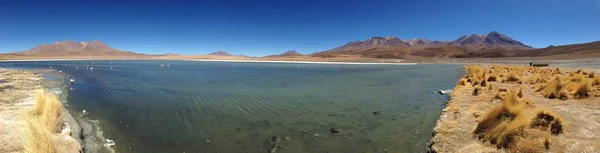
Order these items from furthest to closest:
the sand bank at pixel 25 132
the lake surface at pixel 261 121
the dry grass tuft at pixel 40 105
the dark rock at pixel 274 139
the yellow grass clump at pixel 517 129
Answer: the dry grass tuft at pixel 40 105 < the dark rock at pixel 274 139 < the lake surface at pixel 261 121 < the sand bank at pixel 25 132 < the yellow grass clump at pixel 517 129

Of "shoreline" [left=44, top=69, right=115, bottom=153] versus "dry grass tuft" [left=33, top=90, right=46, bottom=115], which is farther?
"dry grass tuft" [left=33, top=90, right=46, bottom=115]

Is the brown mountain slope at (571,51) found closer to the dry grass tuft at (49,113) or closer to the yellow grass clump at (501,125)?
the yellow grass clump at (501,125)

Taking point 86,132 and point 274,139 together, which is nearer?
point 274,139

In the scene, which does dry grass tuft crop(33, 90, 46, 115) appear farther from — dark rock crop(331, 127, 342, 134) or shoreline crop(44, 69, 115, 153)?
dark rock crop(331, 127, 342, 134)

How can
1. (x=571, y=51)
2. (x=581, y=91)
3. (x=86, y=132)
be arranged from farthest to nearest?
(x=571, y=51), (x=581, y=91), (x=86, y=132)

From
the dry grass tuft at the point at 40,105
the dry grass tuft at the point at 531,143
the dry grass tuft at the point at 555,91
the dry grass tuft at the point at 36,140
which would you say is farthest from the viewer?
the dry grass tuft at the point at 555,91

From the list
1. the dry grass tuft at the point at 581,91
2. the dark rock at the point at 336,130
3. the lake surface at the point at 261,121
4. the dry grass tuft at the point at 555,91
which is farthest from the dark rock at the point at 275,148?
the dry grass tuft at the point at 581,91

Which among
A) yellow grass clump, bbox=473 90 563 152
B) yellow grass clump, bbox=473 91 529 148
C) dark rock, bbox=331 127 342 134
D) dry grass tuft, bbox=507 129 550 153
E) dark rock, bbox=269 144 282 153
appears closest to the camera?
dry grass tuft, bbox=507 129 550 153

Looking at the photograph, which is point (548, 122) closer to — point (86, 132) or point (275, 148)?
point (275, 148)

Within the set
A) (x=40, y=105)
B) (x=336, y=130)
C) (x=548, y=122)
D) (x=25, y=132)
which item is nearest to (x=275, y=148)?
(x=336, y=130)

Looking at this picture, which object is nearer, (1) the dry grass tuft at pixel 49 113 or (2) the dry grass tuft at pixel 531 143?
(2) the dry grass tuft at pixel 531 143

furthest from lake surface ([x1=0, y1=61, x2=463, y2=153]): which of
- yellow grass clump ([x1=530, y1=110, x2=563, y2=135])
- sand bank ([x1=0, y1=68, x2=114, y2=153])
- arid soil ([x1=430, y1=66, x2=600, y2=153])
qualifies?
yellow grass clump ([x1=530, y1=110, x2=563, y2=135])

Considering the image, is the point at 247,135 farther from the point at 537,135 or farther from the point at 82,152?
the point at 537,135

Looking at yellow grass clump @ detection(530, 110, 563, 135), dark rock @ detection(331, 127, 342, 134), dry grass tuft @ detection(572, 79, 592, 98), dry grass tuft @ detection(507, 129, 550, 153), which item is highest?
dry grass tuft @ detection(572, 79, 592, 98)
